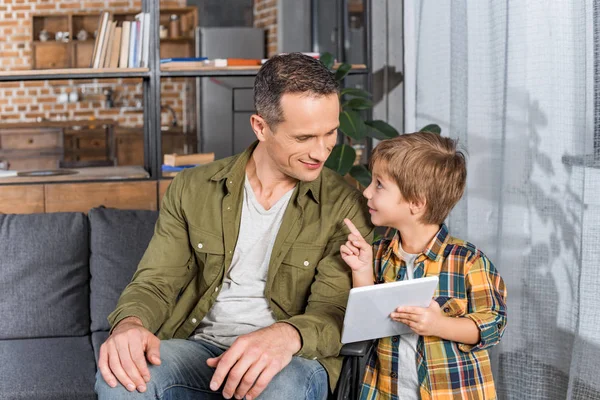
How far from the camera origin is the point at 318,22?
6.71 meters

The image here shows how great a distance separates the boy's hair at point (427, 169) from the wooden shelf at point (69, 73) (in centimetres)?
173

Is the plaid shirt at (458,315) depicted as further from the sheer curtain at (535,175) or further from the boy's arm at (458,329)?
the sheer curtain at (535,175)

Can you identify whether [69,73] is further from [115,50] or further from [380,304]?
[380,304]

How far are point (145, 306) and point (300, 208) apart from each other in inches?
16.6

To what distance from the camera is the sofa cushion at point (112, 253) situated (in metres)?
2.75

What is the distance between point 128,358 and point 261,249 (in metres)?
0.47

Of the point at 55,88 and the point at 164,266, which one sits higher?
the point at 55,88

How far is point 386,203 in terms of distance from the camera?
1822mm

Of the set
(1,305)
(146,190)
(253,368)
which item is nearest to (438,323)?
(253,368)

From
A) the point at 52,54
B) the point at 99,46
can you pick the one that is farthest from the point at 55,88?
the point at 99,46

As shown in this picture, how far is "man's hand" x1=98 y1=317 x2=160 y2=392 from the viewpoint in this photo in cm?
158

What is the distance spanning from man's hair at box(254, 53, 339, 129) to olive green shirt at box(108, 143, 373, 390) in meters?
0.20

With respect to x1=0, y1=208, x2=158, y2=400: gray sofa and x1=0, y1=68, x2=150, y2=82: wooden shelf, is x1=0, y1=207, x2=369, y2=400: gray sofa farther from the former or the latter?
x1=0, y1=68, x2=150, y2=82: wooden shelf

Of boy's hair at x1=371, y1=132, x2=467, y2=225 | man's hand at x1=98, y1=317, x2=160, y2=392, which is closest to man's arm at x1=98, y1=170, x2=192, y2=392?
man's hand at x1=98, y1=317, x2=160, y2=392
